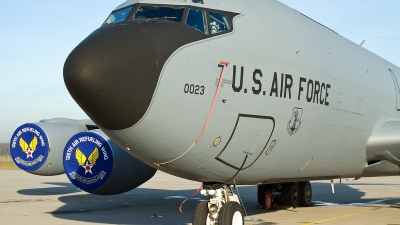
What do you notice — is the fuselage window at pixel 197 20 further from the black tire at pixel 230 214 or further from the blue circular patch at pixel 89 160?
the blue circular patch at pixel 89 160

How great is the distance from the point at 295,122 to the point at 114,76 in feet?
11.5

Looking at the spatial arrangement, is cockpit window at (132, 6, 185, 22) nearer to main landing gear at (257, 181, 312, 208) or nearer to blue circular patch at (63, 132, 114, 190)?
blue circular patch at (63, 132, 114, 190)

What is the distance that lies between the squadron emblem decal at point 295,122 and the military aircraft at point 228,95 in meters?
0.02

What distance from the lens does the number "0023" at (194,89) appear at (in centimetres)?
713

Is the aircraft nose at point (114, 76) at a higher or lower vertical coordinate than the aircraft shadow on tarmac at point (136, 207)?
higher

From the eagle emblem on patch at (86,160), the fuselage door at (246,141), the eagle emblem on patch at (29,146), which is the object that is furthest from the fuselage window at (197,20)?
the eagle emblem on patch at (29,146)

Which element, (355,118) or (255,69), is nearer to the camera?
(255,69)

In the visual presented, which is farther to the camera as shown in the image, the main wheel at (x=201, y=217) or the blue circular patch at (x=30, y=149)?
the blue circular patch at (x=30, y=149)

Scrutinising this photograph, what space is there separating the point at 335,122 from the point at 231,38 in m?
3.22

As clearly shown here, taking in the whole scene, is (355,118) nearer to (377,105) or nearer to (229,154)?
(377,105)

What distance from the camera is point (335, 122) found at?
9.93 meters


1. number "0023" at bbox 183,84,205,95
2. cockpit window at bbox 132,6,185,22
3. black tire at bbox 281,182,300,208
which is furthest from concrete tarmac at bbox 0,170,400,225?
cockpit window at bbox 132,6,185,22

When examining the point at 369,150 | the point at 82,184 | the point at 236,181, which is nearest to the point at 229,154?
the point at 236,181

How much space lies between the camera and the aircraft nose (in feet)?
21.9
